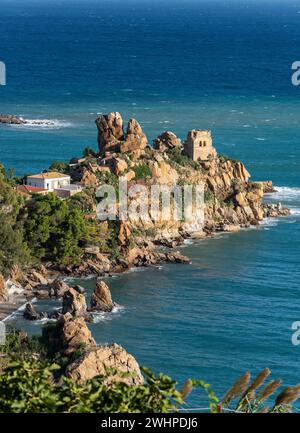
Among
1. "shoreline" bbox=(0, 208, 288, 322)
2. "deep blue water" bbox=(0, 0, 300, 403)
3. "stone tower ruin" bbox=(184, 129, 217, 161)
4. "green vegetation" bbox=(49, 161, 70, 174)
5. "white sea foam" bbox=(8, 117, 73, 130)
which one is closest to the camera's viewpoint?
"deep blue water" bbox=(0, 0, 300, 403)

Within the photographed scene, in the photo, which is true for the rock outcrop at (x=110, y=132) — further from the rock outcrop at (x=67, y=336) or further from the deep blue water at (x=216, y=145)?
the rock outcrop at (x=67, y=336)

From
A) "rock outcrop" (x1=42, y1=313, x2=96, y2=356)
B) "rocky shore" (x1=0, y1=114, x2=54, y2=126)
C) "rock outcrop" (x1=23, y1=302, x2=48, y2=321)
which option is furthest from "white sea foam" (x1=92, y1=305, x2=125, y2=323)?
"rocky shore" (x1=0, y1=114, x2=54, y2=126)

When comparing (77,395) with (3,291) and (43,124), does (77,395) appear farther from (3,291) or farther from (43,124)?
(43,124)

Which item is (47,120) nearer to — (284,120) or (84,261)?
(284,120)

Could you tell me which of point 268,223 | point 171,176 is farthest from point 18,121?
point 268,223

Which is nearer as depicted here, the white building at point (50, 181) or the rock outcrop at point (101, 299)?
the rock outcrop at point (101, 299)

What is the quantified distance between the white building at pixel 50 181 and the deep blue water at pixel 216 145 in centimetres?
792

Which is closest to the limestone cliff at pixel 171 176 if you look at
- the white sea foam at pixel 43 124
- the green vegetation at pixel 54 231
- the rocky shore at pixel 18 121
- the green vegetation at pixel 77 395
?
the green vegetation at pixel 54 231

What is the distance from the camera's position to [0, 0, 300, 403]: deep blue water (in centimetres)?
5412

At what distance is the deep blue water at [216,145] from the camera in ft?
178

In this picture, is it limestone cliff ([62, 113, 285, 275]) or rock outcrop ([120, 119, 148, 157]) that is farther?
rock outcrop ([120, 119, 148, 157])

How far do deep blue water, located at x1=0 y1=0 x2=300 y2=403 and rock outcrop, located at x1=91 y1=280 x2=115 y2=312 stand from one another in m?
0.66

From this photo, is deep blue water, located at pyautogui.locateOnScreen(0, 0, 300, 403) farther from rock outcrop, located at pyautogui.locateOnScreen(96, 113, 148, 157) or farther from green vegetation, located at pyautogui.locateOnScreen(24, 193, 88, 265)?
rock outcrop, located at pyautogui.locateOnScreen(96, 113, 148, 157)

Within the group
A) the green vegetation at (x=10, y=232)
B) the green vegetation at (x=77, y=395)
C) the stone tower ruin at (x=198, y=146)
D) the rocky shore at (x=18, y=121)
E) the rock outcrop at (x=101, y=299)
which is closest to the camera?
the green vegetation at (x=77, y=395)
